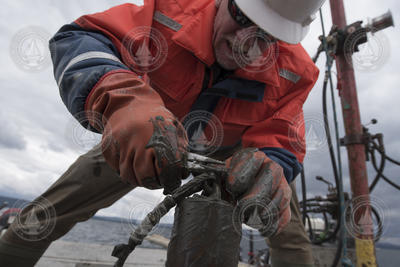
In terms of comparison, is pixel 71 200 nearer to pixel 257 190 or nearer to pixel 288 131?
pixel 257 190

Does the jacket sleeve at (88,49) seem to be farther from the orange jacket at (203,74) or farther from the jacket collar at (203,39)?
the jacket collar at (203,39)

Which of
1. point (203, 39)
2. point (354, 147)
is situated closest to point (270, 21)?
point (203, 39)

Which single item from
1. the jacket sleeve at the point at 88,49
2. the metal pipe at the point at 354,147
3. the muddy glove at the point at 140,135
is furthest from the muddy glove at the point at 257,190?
the metal pipe at the point at 354,147

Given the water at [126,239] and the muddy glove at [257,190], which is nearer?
the muddy glove at [257,190]

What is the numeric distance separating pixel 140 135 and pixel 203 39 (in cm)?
105

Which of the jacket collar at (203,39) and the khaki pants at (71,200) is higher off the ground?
the jacket collar at (203,39)

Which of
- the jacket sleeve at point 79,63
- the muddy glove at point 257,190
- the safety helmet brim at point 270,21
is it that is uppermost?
the safety helmet brim at point 270,21

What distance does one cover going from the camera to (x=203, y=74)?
66.9 inches

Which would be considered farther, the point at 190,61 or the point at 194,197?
the point at 190,61

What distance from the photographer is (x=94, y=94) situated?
0.99 metres

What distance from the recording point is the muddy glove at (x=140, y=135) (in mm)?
756

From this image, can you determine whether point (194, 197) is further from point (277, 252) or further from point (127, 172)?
point (277, 252)

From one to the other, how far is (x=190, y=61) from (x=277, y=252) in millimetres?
1668

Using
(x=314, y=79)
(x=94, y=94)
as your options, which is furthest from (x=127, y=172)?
(x=314, y=79)
